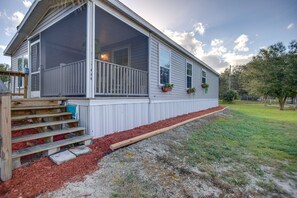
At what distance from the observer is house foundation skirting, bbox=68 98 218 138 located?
3797mm

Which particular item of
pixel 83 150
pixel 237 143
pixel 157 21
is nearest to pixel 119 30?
pixel 157 21

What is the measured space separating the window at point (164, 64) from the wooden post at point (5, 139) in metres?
5.47

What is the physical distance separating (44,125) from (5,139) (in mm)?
951

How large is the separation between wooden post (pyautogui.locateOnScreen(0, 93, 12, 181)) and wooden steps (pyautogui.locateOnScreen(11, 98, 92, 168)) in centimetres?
19

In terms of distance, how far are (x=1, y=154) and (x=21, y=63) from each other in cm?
866

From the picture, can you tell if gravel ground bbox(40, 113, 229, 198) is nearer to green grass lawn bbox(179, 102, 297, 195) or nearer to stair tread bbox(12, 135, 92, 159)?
green grass lawn bbox(179, 102, 297, 195)

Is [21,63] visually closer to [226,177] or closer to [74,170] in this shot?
[74,170]

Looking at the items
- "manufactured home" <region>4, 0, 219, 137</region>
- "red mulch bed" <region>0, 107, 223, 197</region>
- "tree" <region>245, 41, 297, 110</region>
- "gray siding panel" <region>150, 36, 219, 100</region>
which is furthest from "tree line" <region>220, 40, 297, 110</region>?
"red mulch bed" <region>0, 107, 223, 197</region>

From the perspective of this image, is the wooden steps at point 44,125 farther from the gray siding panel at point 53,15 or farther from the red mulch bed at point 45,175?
the gray siding panel at point 53,15

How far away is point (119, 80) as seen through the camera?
197 inches

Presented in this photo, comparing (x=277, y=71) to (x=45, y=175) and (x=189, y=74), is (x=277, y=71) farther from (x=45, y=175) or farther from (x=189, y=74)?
(x=45, y=175)

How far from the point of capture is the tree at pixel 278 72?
18.9 meters

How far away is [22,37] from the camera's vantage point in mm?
7629

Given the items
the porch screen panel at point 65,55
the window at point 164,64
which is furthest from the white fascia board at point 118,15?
the window at point 164,64
